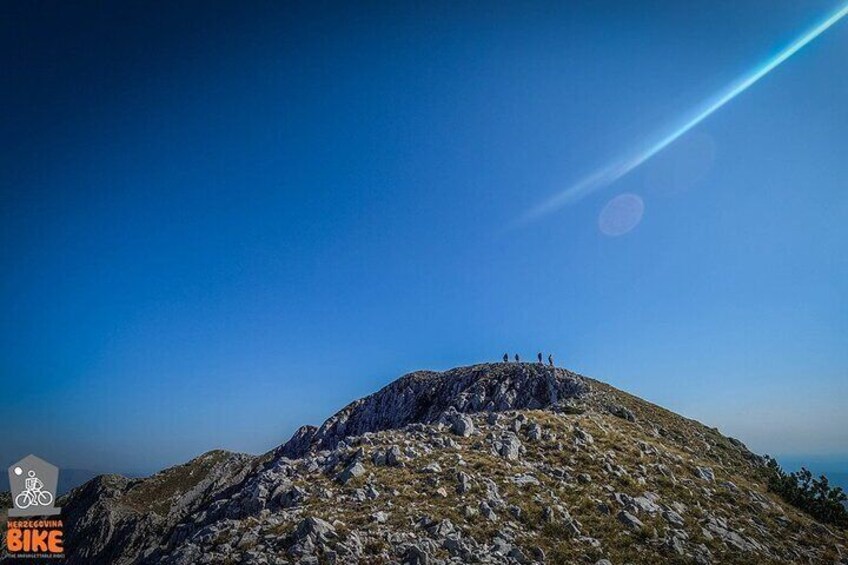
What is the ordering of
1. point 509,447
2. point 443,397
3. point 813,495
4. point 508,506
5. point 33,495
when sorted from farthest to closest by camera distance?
point 443,397 < point 813,495 < point 509,447 < point 33,495 < point 508,506

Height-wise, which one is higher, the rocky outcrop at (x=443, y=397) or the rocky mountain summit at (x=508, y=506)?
the rocky outcrop at (x=443, y=397)

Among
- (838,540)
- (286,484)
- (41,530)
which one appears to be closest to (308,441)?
(41,530)

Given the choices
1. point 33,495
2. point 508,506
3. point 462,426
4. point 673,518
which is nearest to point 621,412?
point 462,426

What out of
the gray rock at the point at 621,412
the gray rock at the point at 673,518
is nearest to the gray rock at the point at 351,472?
the gray rock at the point at 673,518

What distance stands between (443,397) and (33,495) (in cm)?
4471

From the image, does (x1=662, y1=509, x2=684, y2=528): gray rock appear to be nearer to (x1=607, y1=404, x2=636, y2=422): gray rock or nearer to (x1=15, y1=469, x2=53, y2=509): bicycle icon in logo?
(x1=607, y1=404, x2=636, y2=422): gray rock

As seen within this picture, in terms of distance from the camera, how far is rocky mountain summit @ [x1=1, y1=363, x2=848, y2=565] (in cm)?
1584

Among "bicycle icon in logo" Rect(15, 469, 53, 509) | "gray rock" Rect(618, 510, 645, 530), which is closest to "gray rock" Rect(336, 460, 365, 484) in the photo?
"gray rock" Rect(618, 510, 645, 530)

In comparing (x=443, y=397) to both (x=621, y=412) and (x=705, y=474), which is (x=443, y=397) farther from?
(x=705, y=474)

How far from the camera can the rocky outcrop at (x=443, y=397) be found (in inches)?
1938

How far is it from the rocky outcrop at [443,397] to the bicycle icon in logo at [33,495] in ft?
93.6

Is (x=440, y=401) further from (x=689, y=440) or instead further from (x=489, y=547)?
(x=489, y=547)

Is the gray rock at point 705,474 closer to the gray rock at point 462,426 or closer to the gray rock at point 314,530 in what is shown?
the gray rock at point 462,426

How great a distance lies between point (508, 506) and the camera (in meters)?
19.0
